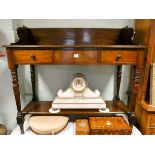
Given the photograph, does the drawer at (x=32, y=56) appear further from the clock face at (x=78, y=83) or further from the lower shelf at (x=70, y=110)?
the lower shelf at (x=70, y=110)

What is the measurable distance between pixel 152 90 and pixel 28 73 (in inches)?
39.5

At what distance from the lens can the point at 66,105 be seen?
1140 millimetres

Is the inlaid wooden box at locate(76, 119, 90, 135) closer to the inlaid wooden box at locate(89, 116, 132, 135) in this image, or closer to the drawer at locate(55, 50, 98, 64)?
the inlaid wooden box at locate(89, 116, 132, 135)

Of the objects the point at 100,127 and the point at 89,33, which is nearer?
the point at 100,127

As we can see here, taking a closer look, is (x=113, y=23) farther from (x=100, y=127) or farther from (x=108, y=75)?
(x=100, y=127)

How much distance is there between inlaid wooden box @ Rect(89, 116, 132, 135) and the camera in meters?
1.00

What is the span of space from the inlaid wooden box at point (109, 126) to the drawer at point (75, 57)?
44 centimetres

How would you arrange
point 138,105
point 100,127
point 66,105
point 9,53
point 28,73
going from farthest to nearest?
point 28,73, point 138,105, point 66,105, point 100,127, point 9,53

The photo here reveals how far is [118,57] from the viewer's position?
3.05 feet

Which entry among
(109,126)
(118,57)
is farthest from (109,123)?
(118,57)

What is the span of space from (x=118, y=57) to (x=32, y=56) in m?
0.52
